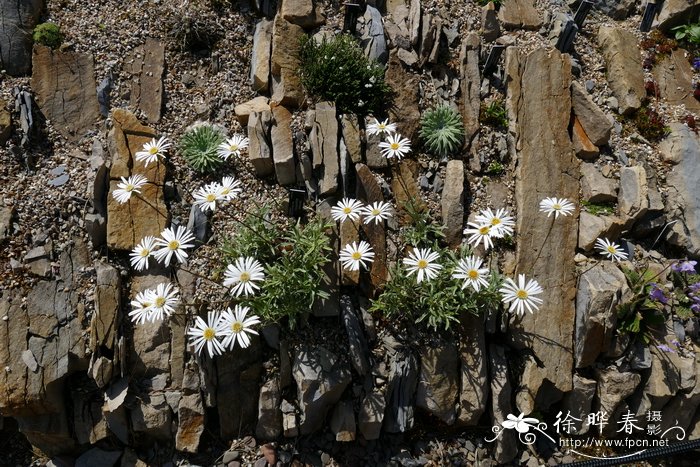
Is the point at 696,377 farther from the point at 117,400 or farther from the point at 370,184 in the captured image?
the point at 117,400

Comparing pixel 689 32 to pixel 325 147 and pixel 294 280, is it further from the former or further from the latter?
pixel 294 280

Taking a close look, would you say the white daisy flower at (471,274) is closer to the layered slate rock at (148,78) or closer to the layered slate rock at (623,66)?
the layered slate rock at (623,66)

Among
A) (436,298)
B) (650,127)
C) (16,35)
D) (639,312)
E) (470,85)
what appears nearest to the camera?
(436,298)

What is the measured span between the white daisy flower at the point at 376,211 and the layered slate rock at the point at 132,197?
2469mm

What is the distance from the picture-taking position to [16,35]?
6.95 meters

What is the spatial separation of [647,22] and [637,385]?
580 centimetres

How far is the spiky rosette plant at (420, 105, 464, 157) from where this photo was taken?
6586mm

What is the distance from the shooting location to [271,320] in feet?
18.1

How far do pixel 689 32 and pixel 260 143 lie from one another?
7.14 m

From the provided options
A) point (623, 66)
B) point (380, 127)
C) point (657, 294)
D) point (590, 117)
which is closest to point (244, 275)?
point (380, 127)

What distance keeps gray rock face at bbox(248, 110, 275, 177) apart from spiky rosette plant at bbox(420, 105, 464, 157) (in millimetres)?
2028

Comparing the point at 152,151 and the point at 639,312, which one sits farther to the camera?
the point at 639,312

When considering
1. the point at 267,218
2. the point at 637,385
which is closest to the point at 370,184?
the point at 267,218

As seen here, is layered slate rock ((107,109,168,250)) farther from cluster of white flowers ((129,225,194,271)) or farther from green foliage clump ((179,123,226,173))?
green foliage clump ((179,123,226,173))
